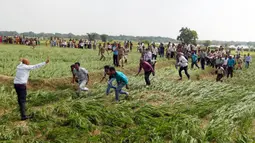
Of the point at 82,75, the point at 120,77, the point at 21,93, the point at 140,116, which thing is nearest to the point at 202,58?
the point at 120,77

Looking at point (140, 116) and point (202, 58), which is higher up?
point (202, 58)

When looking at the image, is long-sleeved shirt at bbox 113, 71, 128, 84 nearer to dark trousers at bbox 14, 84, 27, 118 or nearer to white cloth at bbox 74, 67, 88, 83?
white cloth at bbox 74, 67, 88, 83

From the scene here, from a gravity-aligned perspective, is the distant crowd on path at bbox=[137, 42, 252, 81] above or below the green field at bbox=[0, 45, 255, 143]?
above

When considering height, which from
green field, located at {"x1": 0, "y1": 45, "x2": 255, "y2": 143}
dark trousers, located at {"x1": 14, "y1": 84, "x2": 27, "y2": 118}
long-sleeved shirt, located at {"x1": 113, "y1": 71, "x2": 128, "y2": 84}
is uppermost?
long-sleeved shirt, located at {"x1": 113, "y1": 71, "x2": 128, "y2": 84}

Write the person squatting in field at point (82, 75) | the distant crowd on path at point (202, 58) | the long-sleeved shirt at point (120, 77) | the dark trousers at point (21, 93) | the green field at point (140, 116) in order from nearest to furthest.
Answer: the green field at point (140, 116), the dark trousers at point (21, 93), the long-sleeved shirt at point (120, 77), the person squatting in field at point (82, 75), the distant crowd on path at point (202, 58)

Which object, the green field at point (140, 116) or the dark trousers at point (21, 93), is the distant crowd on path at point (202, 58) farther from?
the dark trousers at point (21, 93)

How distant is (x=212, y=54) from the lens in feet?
71.6

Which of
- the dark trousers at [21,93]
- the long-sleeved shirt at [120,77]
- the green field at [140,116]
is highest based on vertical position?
the long-sleeved shirt at [120,77]

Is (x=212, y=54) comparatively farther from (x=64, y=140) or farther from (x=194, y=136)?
(x=64, y=140)

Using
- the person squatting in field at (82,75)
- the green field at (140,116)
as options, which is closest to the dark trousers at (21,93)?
the green field at (140,116)

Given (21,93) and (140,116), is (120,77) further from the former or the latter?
(21,93)

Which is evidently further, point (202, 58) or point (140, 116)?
point (202, 58)

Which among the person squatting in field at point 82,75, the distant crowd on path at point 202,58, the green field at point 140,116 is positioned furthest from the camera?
the distant crowd on path at point 202,58

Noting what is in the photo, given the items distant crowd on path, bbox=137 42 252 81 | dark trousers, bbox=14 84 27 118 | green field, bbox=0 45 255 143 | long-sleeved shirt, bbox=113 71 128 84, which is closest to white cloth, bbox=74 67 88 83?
green field, bbox=0 45 255 143
